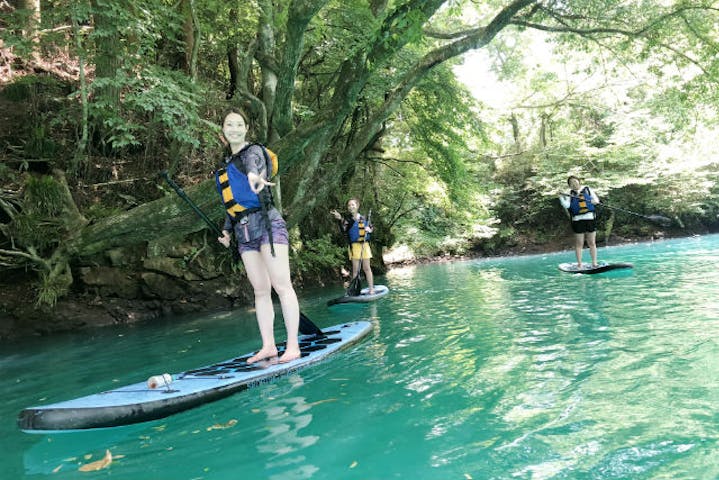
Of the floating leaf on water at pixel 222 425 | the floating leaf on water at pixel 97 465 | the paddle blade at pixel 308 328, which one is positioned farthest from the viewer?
the paddle blade at pixel 308 328

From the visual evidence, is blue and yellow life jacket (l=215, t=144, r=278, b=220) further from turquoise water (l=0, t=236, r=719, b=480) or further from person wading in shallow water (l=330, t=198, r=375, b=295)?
person wading in shallow water (l=330, t=198, r=375, b=295)

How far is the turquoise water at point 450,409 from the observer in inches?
82.8

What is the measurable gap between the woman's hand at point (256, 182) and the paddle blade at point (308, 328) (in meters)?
1.86

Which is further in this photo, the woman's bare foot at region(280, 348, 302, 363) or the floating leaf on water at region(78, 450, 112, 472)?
the woman's bare foot at region(280, 348, 302, 363)

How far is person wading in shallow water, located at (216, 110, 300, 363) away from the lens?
396 cm

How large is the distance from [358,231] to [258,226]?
17.4 feet

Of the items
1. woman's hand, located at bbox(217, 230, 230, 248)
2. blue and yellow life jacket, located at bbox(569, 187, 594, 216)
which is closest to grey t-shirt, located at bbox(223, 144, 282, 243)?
woman's hand, located at bbox(217, 230, 230, 248)

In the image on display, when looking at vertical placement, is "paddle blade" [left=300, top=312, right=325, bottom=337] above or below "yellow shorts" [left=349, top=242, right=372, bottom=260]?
below

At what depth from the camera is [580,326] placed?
4598 mm

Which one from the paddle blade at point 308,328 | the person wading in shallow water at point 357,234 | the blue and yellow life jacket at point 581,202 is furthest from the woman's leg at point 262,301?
the blue and yellow life jacket at point 581,202

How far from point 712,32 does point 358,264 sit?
25.7ft

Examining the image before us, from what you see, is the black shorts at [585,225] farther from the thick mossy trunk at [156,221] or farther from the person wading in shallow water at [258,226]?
the person wading in shallow water at [258,226]

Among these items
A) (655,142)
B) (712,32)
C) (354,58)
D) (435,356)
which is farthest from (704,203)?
(435,356)

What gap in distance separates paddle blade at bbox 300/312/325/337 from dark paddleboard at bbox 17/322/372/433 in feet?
2.85
